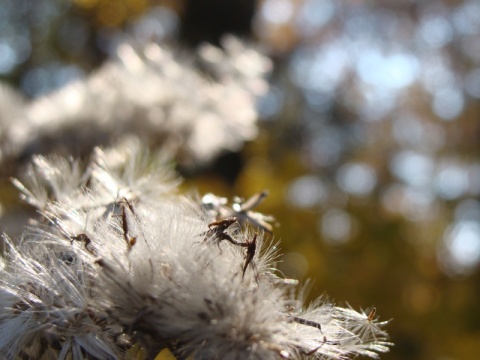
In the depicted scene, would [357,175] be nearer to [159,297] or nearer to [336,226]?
[336,226]

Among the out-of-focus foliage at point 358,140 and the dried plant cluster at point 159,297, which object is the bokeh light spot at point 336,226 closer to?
the out-of-focus foliage at point 358,140

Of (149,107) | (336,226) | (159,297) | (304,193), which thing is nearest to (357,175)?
(304,193)

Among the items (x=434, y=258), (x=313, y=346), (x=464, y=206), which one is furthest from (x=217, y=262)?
(x=464, y=206)

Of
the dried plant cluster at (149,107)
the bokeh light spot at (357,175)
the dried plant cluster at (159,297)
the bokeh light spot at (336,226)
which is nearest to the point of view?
the dried plant cluster at (159,297)

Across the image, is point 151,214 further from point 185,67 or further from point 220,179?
point 220,179

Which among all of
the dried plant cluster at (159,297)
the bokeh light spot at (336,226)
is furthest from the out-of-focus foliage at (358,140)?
the dried plant cluster at (159,297)

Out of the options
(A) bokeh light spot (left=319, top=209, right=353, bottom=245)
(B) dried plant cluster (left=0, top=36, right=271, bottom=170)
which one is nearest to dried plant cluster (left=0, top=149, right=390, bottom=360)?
(B) dried plant cluster (left=0, top=36, right=271, bottom=170)
